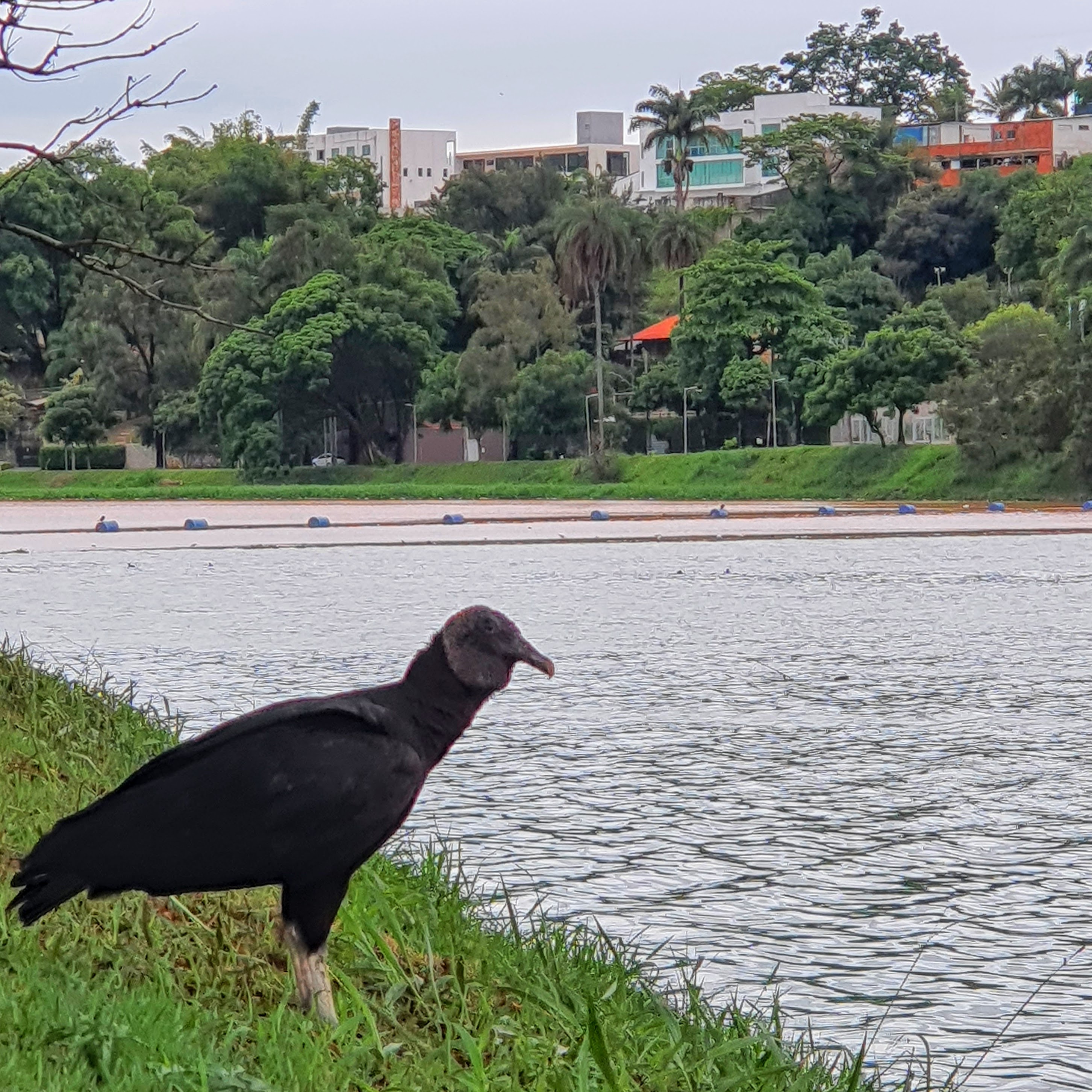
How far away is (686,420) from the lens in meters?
62.0

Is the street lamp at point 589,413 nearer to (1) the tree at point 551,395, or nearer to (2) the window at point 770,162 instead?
(1) the tree at point 551,395

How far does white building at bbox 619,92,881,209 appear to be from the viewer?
93.6 metres

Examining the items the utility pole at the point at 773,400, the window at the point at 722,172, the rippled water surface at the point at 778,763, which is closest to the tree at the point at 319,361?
the utility pole at the point at 773,400

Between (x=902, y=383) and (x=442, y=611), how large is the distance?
39.2 m

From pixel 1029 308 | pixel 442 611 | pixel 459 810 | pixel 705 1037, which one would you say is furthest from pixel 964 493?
pixel 705 1037

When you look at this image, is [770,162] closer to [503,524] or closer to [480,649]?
[503,524]

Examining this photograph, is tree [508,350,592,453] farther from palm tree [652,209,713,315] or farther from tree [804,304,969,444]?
tree [804,304,969,444]

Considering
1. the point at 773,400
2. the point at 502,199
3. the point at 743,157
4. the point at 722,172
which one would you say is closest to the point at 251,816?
the point at 773,400

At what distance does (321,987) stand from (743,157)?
313ft

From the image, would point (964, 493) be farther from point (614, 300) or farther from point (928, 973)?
point (928, 973)

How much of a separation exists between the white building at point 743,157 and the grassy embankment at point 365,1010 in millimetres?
87436

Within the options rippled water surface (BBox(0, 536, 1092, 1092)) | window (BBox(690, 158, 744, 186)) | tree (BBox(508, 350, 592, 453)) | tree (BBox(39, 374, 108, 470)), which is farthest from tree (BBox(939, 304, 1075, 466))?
window (BBox(690, 158, 744, 186))

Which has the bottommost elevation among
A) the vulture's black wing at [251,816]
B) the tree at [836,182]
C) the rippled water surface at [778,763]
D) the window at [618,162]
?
the rippled water surface at [778,763]

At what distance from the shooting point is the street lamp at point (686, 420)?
6153 cm
